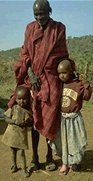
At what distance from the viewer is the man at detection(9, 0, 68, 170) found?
4.92 m

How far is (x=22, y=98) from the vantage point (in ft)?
16.4

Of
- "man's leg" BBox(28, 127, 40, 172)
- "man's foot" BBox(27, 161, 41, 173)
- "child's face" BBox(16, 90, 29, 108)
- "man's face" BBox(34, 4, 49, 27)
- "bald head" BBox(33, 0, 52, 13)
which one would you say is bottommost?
"man's foot" BBox(27, 161, 41, 173)

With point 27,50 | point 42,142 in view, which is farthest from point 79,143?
point 42,142

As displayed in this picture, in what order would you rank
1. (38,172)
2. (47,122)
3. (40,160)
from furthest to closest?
1. (40,160)
2. (38,172)
3. (47,122)

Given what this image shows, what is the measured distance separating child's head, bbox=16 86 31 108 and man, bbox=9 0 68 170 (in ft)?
0.29

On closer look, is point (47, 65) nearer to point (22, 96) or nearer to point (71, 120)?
point (22, 96)

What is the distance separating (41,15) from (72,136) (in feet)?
4.66

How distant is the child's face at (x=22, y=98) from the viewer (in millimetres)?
4973

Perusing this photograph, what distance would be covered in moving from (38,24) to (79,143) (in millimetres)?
1456

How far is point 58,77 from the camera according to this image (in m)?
5.03

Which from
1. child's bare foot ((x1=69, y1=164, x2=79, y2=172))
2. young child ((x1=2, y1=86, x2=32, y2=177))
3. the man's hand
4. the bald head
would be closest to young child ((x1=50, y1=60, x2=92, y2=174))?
child's bare foot ((x1=69, y1=164, x2=79, y2=172))

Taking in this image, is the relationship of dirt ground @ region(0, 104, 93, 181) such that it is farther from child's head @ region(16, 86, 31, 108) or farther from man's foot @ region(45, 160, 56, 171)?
child's head @ region(16, 86, 31, 108)

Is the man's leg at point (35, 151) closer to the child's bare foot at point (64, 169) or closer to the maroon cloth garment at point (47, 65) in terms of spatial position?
the maroon cloth garment at point (47, 65)

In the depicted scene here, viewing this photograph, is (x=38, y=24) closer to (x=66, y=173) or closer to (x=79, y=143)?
(x=79, y=143)
